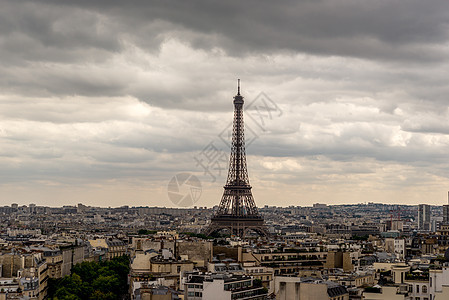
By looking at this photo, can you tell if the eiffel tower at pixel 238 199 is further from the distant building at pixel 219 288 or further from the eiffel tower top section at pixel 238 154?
the distant building at pixel 219 288

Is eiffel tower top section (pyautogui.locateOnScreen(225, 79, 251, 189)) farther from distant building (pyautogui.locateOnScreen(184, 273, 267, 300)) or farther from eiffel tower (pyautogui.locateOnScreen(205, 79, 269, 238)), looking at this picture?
distant building (pyautogui.locateOnScreen(184, 273, 267, 300))

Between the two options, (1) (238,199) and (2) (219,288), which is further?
(1) (238,199)

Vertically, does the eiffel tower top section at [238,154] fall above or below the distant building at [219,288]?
above

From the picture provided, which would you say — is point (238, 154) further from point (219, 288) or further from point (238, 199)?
point (219, 288)

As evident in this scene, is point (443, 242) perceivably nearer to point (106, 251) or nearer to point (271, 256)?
point (271, 256)

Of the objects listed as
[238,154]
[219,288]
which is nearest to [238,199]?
[238,154]

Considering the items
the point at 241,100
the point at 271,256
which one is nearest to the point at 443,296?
the point at 271,256

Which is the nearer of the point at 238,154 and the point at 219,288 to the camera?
the point at 219,288

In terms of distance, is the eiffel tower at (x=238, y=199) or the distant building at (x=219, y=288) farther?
the eiffel tower at (x=238, y=199)

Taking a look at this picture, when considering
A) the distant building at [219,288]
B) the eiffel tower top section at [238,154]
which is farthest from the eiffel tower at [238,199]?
the distant building at [219,288]
